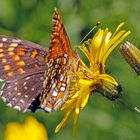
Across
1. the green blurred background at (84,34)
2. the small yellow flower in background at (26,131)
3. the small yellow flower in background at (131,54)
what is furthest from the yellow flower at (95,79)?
the green blurred background at (84,34)

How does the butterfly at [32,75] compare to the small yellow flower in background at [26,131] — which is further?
the small yellow flower in background at [26,131]

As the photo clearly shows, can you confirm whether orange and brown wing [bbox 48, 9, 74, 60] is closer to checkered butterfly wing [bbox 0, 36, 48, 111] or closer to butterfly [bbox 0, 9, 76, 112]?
butterfly [bbox 0, 9, 76, 112]

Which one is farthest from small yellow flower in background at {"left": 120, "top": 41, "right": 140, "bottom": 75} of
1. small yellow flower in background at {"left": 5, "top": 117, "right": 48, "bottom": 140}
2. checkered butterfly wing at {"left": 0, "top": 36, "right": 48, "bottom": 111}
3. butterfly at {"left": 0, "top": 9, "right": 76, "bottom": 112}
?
small yellow flower in background at {"left": 5, "top": 117, "right": 48, "bottom": 140}

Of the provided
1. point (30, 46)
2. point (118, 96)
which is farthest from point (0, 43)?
point (118, 96)

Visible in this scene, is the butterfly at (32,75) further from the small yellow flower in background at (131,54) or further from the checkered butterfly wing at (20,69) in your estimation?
the small yellow flower in background at (131,54)

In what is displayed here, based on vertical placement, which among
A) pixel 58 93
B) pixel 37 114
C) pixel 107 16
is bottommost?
pixel 37 114

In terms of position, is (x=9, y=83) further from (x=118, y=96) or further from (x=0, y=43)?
(x=118, y=96)

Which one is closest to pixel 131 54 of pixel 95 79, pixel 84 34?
pixel 95 79
